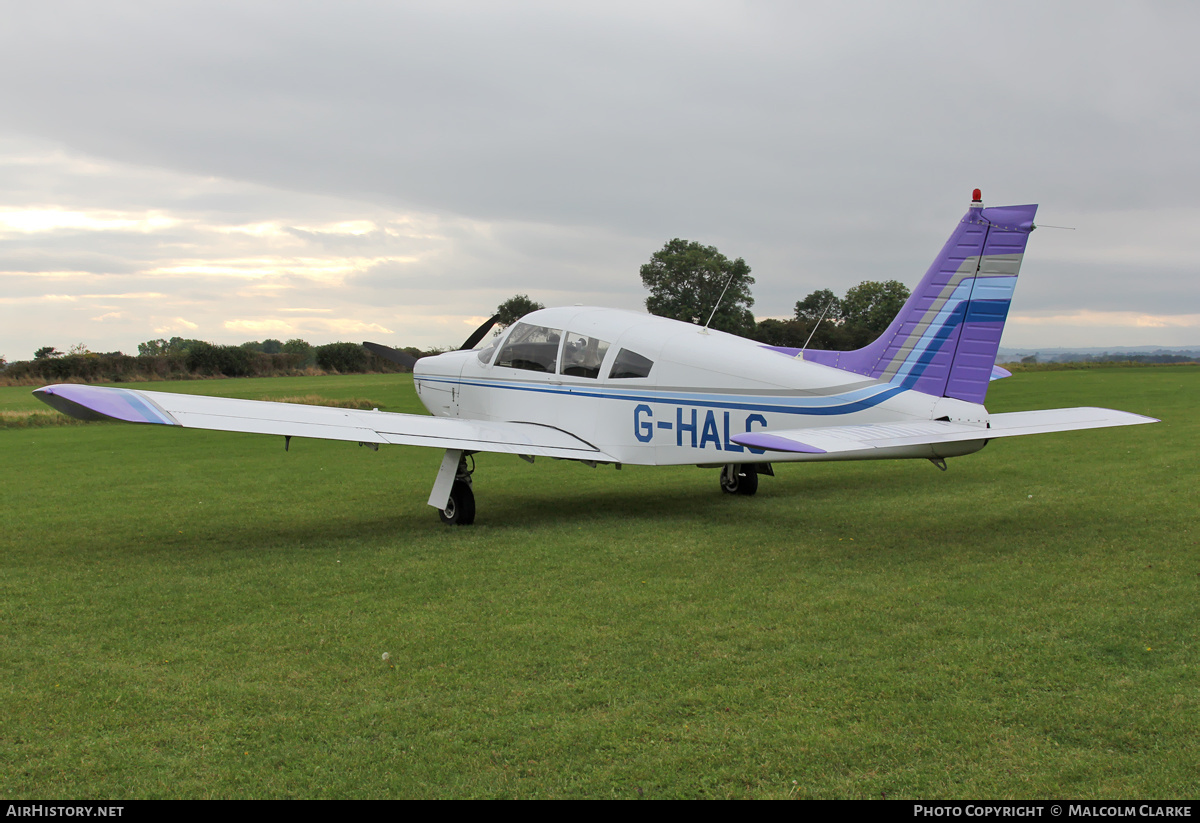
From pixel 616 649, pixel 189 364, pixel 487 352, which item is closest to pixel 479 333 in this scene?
pixel 487 352

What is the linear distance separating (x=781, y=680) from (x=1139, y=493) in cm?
744

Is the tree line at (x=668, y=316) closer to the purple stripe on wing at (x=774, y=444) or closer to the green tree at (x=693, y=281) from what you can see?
the green tree at (x=693, y=281)

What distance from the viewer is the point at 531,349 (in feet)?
34.0

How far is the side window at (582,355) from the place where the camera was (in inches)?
380

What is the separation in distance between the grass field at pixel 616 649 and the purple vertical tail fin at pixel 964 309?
152 centimetres

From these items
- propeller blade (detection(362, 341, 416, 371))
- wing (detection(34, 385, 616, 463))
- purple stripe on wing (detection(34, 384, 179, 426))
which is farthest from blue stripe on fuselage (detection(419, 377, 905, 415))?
propeller blade (detection(362, 341, 416, 371))

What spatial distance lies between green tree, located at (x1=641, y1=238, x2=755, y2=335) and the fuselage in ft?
149

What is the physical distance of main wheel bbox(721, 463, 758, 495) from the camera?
10.9 m

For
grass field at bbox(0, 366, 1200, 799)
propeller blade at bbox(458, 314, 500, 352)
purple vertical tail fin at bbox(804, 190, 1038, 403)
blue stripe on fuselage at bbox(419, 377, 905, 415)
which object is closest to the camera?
grass field at bbox(0, 366, 1200, 799)

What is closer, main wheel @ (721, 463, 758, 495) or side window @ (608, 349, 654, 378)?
side window @ (608, 349, 654, 378)

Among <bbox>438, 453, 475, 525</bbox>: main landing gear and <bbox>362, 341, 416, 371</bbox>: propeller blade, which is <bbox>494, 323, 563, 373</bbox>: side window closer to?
<bbox>438, 453, 475, 525</bbox>: main landing gear

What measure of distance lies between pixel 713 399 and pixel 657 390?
72cm

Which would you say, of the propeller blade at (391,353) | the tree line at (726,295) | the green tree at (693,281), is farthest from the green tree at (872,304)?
the propeller blade at (391,353)
